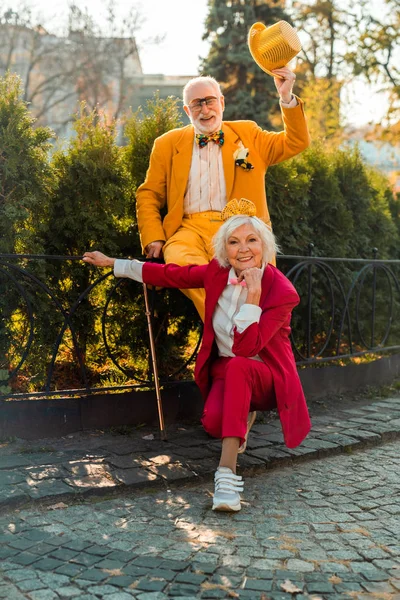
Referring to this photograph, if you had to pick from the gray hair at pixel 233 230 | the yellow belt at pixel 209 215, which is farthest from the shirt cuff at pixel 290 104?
the gray hair at pixel 233 230

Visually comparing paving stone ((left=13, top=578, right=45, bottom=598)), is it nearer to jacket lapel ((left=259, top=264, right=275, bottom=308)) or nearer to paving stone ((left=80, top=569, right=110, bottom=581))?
paving stone ((left=80, top=569, right=110, bottom=581))

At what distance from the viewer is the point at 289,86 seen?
4375mm

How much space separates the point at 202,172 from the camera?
15.6 feet

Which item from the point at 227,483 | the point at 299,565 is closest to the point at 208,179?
the point at 227,483

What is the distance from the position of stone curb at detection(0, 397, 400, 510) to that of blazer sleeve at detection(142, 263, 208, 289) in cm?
98

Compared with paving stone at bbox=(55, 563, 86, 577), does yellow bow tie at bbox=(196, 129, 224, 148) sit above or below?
above

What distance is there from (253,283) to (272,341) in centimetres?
38

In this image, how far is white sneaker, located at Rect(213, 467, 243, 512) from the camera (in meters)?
3.53

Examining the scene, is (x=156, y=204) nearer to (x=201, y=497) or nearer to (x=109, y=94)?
(x=201, y=497)

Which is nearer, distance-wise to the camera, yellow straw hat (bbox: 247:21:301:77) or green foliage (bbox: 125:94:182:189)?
yellow straw hat (bbox: 247:21:301:77)

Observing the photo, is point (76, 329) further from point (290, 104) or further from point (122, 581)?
point (122, 581)

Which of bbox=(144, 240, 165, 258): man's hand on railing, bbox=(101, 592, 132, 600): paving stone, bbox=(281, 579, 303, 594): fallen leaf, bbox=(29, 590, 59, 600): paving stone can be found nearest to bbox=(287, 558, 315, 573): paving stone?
bbox=(281, 579, 303, 594): fallen leaf

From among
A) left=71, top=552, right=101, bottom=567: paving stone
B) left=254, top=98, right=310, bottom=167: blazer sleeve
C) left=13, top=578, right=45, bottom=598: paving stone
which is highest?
left=254, top=98, right=310, bottom=167: blazer sleeve

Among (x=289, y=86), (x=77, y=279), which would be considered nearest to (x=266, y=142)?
(x=289, y=86)
